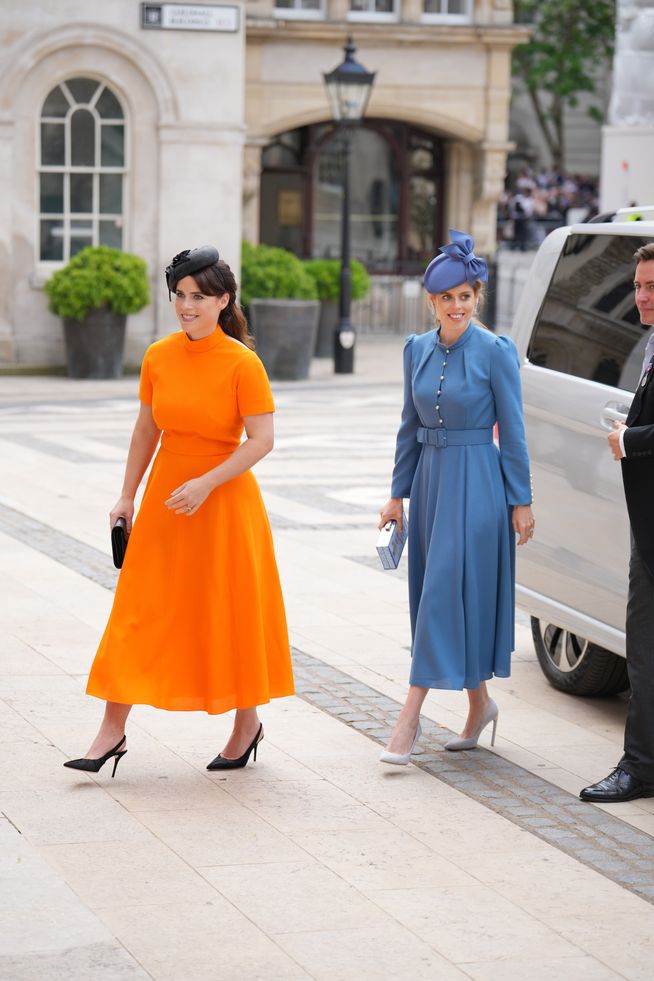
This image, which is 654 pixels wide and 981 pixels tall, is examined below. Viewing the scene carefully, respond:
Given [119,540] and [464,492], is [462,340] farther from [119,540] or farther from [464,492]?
[119,540]

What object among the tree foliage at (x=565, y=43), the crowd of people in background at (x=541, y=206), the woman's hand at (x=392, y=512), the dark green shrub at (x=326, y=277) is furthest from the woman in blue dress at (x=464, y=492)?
the tree foliage at (x=565, y=43)

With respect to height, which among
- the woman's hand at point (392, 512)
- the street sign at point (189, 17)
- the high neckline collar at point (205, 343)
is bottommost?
the woman's hand at point (392, 512)

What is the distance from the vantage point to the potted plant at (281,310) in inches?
848

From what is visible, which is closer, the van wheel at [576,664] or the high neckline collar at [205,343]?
the high neckline collar at [205,343]

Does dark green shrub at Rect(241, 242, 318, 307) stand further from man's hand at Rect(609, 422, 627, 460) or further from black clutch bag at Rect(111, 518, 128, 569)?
man's hand at Rect(609, 422, 627, 460)

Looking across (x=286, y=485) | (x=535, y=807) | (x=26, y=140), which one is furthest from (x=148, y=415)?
(x=26, y=140)

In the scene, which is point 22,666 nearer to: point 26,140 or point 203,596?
point 203,596

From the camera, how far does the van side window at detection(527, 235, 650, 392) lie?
6855 mm

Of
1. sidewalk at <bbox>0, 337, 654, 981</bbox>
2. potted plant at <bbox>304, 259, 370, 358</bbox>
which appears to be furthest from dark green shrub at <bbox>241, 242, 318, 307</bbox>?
sidewalk at <bbox>0, 337, 654, 981</bbox>

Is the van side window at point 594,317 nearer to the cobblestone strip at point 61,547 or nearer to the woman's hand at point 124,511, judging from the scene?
the woman's hand at point 124,511

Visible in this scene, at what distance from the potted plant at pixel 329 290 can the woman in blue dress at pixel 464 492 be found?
17592 mm

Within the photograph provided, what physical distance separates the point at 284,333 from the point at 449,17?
35.2 ft

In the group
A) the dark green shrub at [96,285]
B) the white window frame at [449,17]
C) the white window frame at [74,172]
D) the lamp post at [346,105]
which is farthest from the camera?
the white window frame at [449,17]

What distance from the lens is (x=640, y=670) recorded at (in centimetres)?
590
